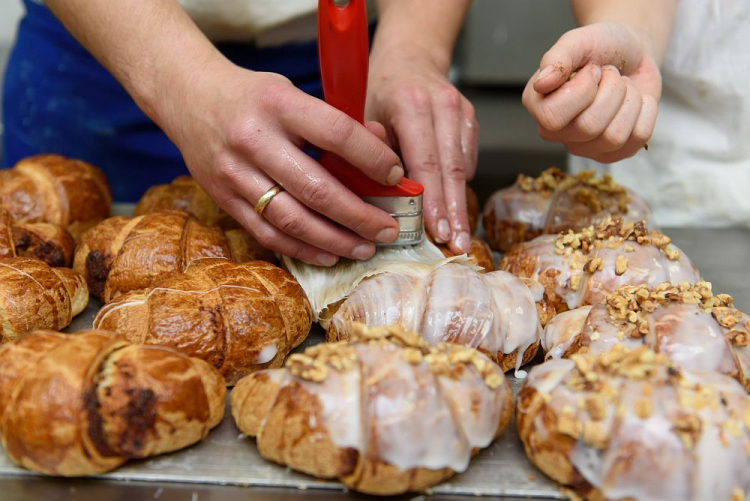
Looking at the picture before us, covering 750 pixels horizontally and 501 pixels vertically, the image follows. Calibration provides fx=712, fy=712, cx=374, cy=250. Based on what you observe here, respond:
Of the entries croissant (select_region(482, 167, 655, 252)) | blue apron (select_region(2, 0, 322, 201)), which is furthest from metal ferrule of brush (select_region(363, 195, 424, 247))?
blue apron (select_region(2, 0, 322, 201))

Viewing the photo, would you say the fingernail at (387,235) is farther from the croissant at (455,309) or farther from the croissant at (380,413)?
the croissant at (380,413)

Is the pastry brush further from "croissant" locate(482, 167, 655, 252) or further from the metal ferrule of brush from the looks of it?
"croissant" locate(482, 167, 655, 252)

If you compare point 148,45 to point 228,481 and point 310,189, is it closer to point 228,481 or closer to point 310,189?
point 310,189

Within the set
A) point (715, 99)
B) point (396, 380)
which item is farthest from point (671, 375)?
point (715, 99)

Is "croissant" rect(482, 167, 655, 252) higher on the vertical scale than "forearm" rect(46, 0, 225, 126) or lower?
lower

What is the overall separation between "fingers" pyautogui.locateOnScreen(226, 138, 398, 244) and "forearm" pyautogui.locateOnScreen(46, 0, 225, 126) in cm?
30

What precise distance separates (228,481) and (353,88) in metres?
0.78

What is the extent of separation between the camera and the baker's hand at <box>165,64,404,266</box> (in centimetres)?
141

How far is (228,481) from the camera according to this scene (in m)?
1.14

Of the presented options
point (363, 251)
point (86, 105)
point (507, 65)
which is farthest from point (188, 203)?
point (507, 65)

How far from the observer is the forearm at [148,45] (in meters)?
1.63

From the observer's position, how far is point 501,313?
1383 millimetres

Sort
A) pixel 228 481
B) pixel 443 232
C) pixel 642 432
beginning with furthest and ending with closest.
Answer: pixel 443 232
pixel 228 481
pixel 642 432

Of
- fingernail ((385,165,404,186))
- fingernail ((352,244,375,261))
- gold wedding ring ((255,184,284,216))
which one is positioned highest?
fingernail ((385,165,404,186))
